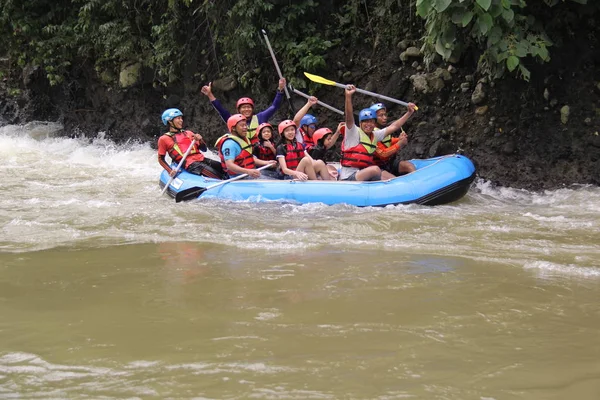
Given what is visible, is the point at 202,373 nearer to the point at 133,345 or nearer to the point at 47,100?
the point at 133,345

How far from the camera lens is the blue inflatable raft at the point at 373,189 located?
22.5ft

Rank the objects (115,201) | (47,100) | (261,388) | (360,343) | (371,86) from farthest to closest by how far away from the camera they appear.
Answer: (47,100) → (371,86) → (115,201) → (360,343) → (261,388)

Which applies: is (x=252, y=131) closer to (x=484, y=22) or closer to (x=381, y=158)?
(x=381, y=158)

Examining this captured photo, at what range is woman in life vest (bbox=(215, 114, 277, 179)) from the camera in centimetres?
764

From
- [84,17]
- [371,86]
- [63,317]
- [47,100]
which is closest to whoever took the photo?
[63,317]

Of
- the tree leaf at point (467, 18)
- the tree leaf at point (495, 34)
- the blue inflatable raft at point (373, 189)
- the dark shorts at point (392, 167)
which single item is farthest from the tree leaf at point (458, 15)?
the dark shorts at point (392, 167)

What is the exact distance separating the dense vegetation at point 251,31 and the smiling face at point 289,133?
1731 millimetres

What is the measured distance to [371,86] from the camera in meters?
9.44

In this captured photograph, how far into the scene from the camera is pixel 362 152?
7.41 metres

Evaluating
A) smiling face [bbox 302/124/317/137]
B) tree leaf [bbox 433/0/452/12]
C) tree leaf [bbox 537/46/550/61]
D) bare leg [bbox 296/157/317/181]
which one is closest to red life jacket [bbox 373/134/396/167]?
bare leg [bbox 296/157/317/181]

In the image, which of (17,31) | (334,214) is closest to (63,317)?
(334,214)

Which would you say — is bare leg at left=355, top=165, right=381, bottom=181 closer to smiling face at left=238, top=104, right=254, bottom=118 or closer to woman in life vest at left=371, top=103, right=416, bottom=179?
woman in life vest at left=371, top=103, right=416, bottom=179

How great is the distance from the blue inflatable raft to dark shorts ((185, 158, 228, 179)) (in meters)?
0.70

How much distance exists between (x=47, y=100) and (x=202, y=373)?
1294 cm
